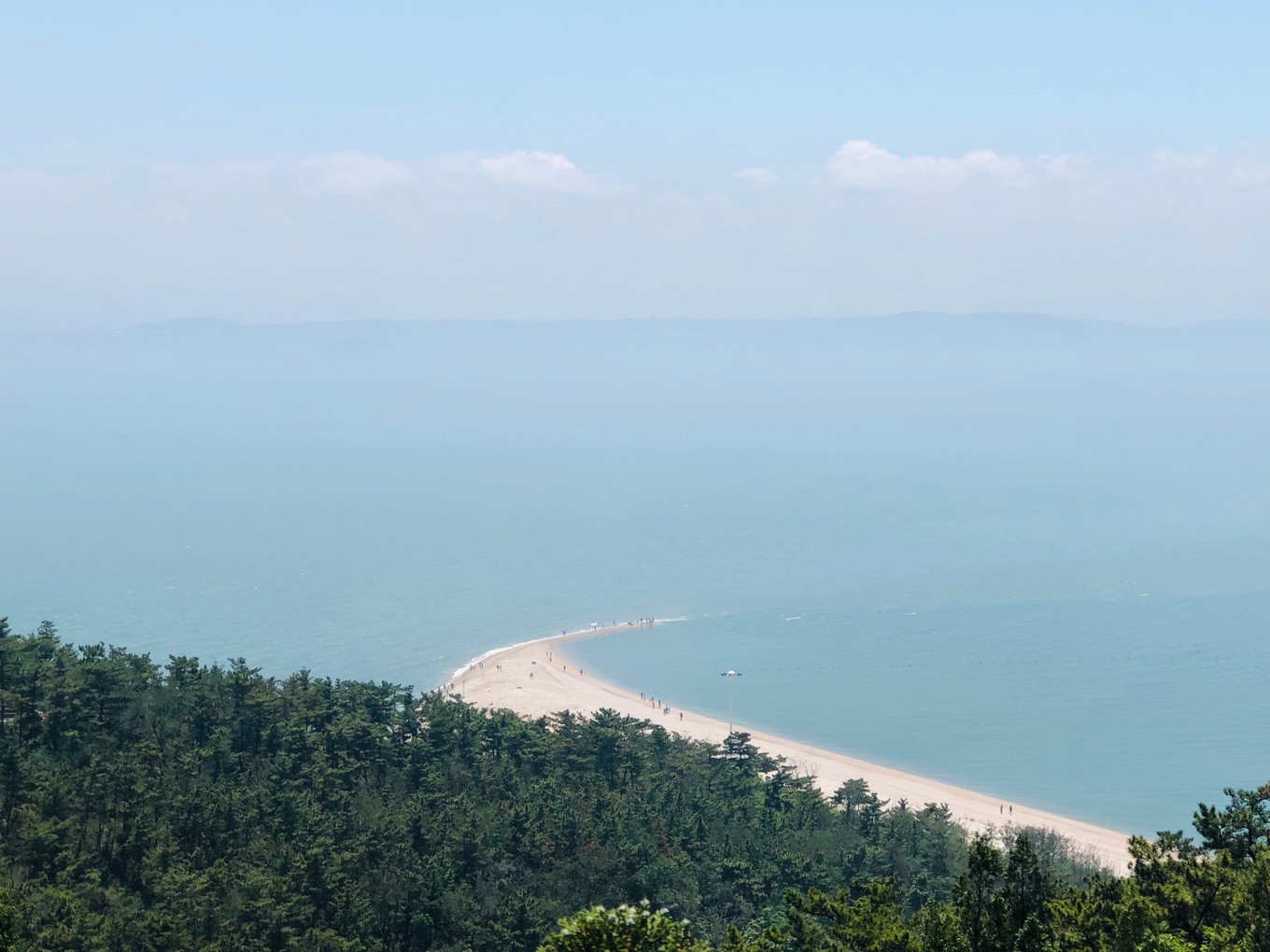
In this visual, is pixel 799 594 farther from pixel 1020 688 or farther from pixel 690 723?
pixel 690 723

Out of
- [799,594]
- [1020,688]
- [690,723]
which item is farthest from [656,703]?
[799,594]

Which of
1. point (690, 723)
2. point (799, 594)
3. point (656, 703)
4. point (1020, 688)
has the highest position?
point (799, 594)

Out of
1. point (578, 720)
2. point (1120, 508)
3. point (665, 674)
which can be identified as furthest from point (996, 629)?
point (1120, 508)

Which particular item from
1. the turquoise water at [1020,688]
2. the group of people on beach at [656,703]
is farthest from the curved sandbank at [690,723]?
the turquoise water at [1020,688]

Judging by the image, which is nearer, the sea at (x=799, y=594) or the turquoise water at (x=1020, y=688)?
the turquoise water at (x=1020, y=688)

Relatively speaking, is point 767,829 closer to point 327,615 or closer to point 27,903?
point 27,903

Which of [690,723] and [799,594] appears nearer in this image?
[690,723]

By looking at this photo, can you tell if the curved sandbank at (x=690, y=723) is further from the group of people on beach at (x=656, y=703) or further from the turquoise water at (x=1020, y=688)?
the turquoise water at (x=1020, y=688)

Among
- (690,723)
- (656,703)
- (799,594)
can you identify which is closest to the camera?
(690,723)

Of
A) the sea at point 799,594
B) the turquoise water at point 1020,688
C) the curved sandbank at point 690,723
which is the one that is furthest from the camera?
the sea at point 799,594

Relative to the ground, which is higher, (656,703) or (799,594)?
(799,594)
